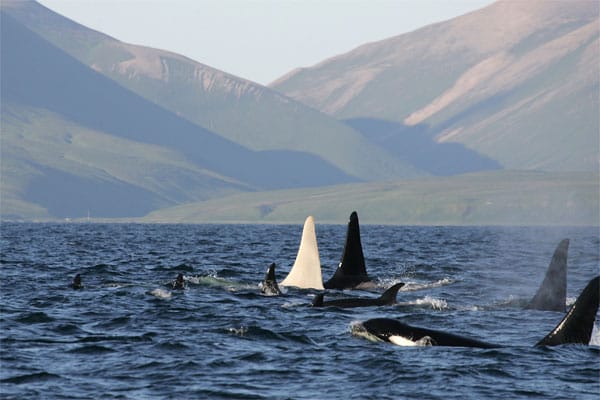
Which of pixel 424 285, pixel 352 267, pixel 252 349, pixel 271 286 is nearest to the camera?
pixel 252 349

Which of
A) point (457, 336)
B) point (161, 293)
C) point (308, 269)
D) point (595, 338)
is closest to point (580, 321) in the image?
point (457, 336)

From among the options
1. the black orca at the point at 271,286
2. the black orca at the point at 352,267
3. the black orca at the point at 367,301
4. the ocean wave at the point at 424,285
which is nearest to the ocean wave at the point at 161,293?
the black orca at the point at 271,286

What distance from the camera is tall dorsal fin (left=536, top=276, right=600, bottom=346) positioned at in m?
19.4

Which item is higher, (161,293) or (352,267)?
(352,267)

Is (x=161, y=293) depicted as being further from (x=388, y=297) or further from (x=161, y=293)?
(x=388, y=297)

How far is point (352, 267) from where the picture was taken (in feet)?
110

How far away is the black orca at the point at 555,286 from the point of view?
26.1 m

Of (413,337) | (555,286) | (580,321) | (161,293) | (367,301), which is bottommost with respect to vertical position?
(413,337)

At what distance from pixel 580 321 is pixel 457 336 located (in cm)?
243

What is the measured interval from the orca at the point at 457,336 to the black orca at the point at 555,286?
5.17 metres

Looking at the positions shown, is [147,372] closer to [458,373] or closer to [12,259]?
[458,373]

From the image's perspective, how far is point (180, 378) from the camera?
722 inches

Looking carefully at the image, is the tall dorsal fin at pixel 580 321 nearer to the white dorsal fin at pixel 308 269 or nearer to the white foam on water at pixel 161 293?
the white dorsal fin at pixel 308 269

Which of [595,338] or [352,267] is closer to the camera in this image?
[595,338]
